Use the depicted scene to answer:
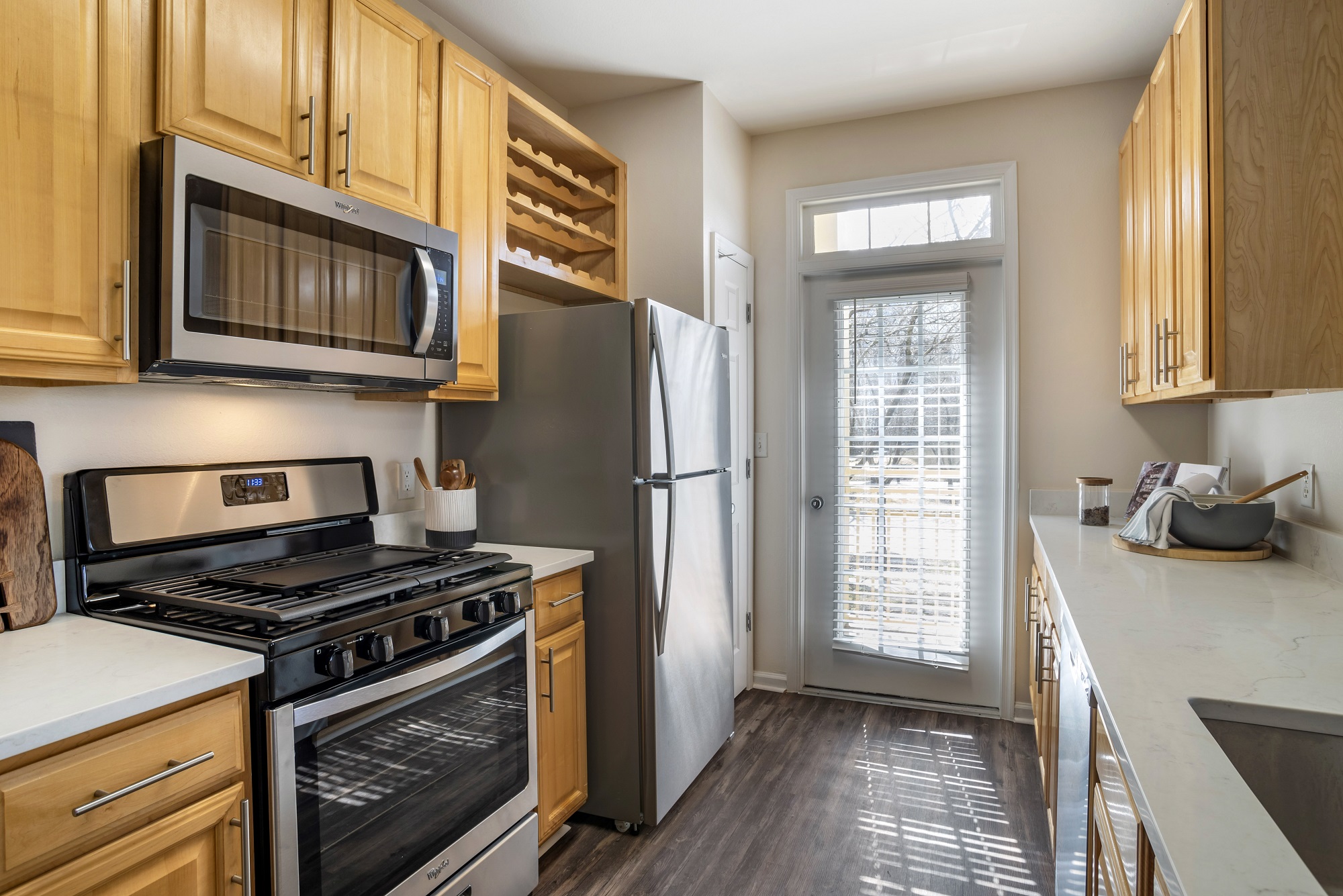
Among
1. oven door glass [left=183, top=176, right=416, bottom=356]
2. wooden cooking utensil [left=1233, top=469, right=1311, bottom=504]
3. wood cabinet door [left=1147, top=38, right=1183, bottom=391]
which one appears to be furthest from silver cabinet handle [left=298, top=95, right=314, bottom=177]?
wooden cooking utensil [left=1233, top=469, right=1311, bottom=504]

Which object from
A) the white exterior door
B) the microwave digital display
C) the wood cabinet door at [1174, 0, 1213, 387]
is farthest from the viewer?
the white exterior door

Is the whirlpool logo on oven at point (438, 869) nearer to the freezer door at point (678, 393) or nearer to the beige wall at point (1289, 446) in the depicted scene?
the freezer door at point (678, 393)

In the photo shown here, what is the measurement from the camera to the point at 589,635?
7.69 feet

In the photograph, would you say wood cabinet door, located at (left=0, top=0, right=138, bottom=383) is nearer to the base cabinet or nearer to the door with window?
the base cabinet

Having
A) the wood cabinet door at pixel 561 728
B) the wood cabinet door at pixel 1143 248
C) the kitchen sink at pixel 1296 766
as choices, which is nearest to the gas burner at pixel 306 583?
the wood cabinet door at pixel 561 728

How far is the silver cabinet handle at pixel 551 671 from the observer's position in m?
2.09

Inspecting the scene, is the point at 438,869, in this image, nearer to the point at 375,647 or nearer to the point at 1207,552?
the point at 375,647

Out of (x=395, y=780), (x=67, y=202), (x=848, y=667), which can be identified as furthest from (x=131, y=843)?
(x=848, y=667)

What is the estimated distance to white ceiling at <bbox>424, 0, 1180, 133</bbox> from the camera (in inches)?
99.0

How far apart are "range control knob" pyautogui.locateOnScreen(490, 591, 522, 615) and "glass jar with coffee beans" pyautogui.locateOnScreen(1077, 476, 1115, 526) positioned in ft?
7.07

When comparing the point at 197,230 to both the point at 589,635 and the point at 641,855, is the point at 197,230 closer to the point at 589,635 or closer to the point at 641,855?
the point at 589,635

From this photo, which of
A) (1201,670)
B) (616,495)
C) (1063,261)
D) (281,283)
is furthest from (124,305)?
(1063,261)

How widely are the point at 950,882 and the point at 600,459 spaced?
1.52 meters

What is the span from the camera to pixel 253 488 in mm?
1891
